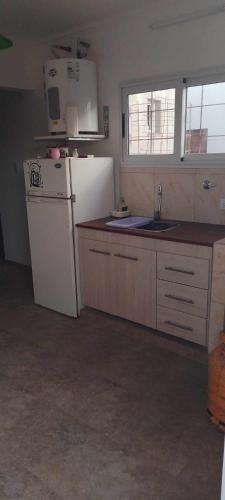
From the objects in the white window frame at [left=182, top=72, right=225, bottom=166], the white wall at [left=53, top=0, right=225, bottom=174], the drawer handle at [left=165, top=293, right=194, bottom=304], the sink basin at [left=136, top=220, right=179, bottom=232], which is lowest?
the drawer handle at [left=165, top=293, right=194, bottom=304]

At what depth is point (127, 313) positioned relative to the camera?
297 cm

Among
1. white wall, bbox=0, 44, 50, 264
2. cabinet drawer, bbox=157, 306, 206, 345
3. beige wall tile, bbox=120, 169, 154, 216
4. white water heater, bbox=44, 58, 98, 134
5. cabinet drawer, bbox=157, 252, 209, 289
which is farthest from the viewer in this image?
white wall, bbox=0, 44, 50, 264

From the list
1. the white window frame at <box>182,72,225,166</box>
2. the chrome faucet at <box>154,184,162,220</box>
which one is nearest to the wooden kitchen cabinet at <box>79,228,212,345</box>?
the chrome faucet at <box>154,184,162,220</box>

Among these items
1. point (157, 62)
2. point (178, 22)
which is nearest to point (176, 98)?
point (157, 62)

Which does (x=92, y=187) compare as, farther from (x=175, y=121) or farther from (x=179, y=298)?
(x=179, y=298)

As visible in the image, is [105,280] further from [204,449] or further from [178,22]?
[178,22]

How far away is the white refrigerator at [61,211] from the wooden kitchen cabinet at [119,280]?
0.11m

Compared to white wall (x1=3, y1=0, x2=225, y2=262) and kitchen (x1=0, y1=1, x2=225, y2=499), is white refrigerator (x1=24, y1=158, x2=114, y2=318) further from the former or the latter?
white wall (x1=3, y1=0, x2=225, y2=262)

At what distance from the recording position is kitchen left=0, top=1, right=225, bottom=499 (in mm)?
1719

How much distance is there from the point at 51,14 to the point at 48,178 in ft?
4.51

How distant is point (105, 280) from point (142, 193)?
0.87m

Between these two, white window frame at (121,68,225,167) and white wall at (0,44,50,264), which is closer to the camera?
white window frame at (121,68,225,167)

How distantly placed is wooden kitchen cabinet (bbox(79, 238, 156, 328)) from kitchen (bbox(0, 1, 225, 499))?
0.01m

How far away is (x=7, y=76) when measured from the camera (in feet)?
11.8
